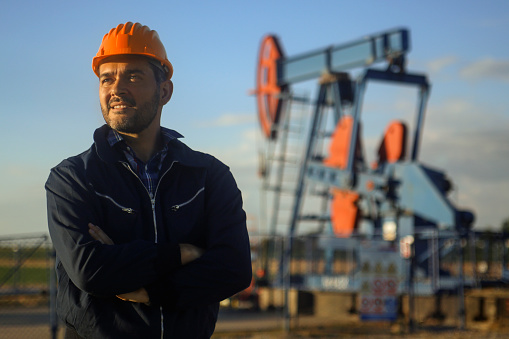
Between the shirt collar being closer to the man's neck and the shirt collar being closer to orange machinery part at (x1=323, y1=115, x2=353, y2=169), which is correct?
the man's neck

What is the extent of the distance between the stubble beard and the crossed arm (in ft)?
1.11

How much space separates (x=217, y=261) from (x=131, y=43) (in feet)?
2.60

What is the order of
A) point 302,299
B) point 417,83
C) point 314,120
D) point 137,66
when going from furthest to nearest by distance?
point 314,120
point 417,83
point 302,299
point 137,66

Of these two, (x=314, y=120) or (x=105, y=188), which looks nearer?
(x=105, y=188)

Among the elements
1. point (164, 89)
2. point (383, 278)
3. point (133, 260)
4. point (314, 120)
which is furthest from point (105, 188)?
point (314, 120)

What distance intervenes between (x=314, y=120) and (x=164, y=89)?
58.3 feet

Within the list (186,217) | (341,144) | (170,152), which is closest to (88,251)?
(186,217)

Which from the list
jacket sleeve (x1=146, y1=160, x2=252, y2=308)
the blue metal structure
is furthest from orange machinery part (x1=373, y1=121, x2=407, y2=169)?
jacket sleeve (x1=146, y1=160, x2=252, y2=308)

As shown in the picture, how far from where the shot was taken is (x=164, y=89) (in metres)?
2.58

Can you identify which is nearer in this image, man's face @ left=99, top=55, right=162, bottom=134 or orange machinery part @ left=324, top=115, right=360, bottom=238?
man's face @ left=99, top=55, right=162, bottom=134

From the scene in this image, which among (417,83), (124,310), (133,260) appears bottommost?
(124,310)

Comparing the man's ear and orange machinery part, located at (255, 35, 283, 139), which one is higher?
orange machinery part, located at (255, 35, 283, 139)

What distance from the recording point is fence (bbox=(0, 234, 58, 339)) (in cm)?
930

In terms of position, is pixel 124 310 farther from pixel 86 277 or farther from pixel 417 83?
pixel 417 83
